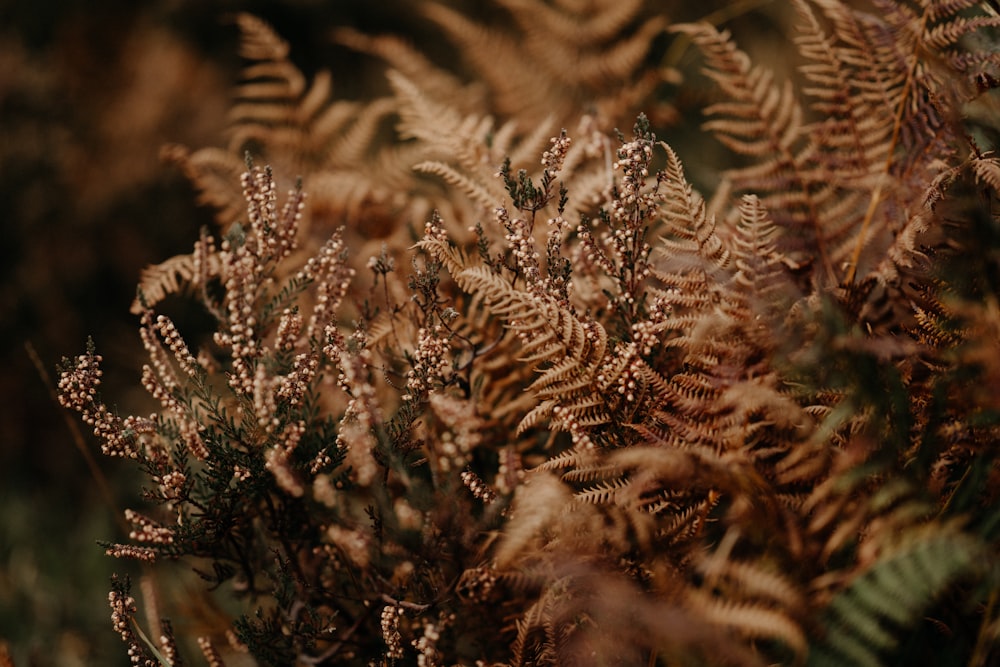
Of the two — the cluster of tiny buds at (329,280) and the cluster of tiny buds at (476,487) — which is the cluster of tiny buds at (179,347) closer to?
the cluster of tiny buds at (329,280)

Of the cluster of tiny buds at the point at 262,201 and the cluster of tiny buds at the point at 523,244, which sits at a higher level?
the cluster of tiny buds at the point at 523,244

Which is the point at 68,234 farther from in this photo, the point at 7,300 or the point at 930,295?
the point at 930,295

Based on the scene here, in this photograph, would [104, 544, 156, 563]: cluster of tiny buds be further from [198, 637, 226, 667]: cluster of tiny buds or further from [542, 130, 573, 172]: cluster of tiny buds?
[542, 130, 573, 172]: cluster of tiny buds

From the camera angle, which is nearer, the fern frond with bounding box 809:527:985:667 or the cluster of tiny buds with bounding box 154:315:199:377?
the fern frond with bounding box 809:527:985:667

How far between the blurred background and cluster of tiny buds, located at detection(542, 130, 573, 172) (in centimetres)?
156

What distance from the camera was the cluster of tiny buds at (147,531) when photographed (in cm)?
65

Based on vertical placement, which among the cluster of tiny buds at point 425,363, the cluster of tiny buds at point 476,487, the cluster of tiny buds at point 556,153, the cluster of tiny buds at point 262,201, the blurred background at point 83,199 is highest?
the cluster of tiny buds at point 556,153

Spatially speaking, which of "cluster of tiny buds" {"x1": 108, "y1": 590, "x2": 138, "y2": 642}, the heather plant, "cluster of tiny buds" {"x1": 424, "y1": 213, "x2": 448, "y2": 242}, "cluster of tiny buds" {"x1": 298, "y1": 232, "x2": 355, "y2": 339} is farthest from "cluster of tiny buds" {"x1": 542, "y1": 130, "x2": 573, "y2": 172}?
"cluster of tiny buds" {"x1": 108, "y1": 590, "x2": 138, "y2": 642}

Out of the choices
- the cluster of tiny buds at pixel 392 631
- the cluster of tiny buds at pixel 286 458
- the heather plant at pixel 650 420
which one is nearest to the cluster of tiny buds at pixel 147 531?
the heather plant at pixel 650 420

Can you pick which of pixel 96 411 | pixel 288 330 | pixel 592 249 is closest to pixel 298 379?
pixel 288 330

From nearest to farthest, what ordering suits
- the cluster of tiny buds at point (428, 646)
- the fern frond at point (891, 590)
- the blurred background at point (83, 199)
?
the fern frond at point (891, 590)
the cluster of tiny buds at point (428, 646)
the blurred background at point (83, 199)

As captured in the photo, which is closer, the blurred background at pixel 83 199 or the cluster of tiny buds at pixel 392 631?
the cluster of tiny buds at pixel 392 631

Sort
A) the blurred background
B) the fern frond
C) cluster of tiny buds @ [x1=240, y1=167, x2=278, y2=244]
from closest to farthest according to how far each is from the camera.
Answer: the fern frond
cluster of tiny buds @ [x1=240, y1=167, x2=278, y2=244]
the blurred background

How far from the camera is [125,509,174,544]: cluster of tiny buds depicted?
65 cm
